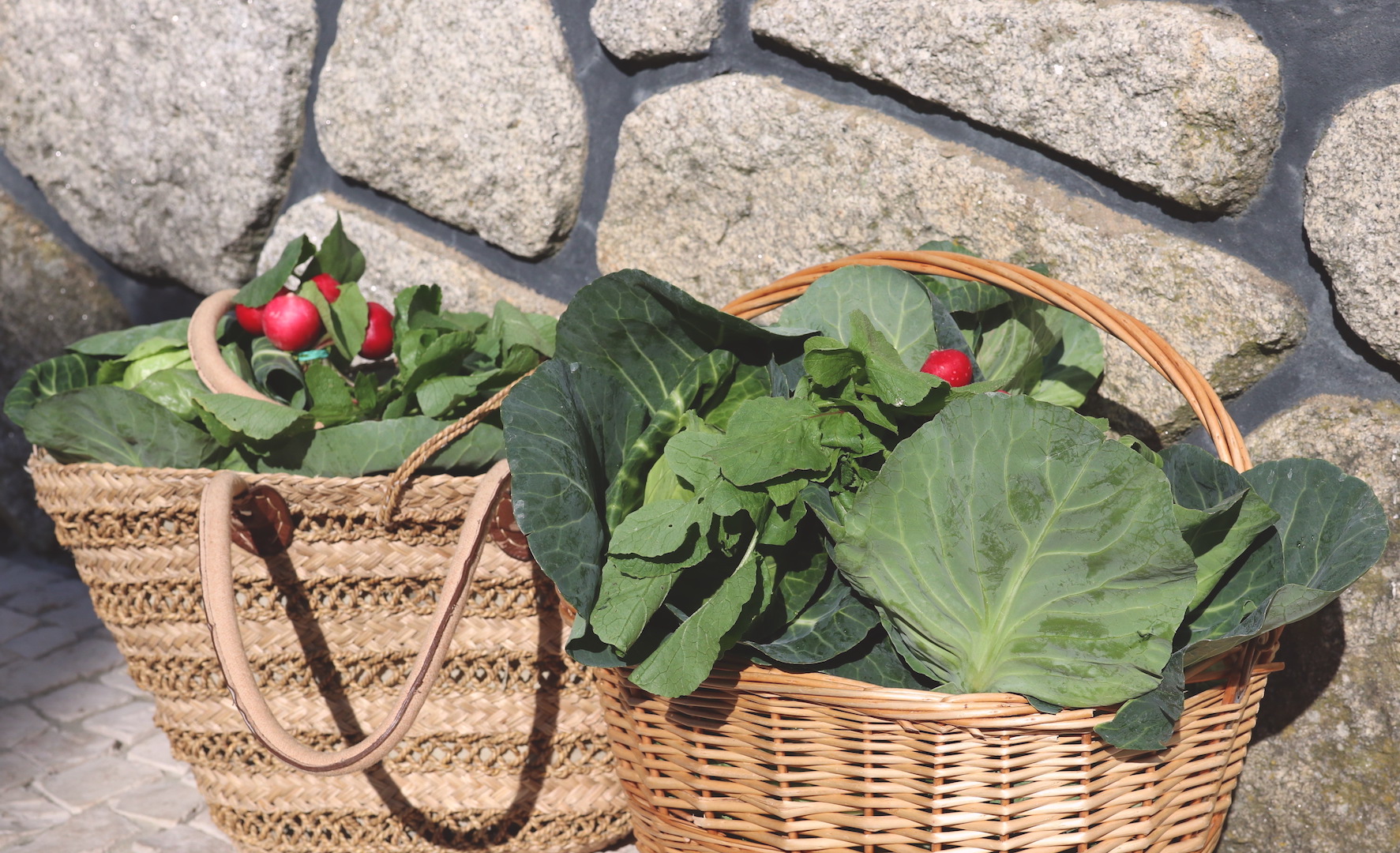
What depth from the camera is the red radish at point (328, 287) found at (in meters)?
1.66

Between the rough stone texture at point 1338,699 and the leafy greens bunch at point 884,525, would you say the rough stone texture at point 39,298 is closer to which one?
the leafy greens bunch at point 884,525

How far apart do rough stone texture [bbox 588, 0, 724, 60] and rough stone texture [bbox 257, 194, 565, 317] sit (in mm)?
515

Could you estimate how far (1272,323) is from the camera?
1331 millimetres

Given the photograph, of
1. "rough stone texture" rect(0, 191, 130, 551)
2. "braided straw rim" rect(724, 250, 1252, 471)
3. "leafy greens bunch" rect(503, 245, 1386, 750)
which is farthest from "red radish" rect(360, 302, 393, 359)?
"rough stone texture" rect(0, 191, 130, 551)

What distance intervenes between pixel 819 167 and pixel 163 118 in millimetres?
1586

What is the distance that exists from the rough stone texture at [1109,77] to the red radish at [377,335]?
0.91 m

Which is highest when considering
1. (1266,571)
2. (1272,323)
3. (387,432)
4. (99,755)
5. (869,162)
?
(869,162)

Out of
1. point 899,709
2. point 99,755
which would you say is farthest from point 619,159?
point 99,755

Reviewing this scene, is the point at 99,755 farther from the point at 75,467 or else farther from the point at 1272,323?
the point at 1272,323

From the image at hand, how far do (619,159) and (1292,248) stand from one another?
1124 mm

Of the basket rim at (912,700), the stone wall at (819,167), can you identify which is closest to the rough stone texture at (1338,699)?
the stone wall at (819,167)

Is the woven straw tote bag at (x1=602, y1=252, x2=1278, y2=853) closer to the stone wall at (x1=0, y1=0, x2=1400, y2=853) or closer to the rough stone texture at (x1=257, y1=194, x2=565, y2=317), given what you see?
the stone wall at (x1=0, y1=0, x2=1400, y2=853)

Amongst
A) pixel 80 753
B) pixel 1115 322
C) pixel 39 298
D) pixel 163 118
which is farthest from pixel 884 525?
pixel 39 298

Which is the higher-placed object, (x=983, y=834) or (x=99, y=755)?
(x=983, y=834)
